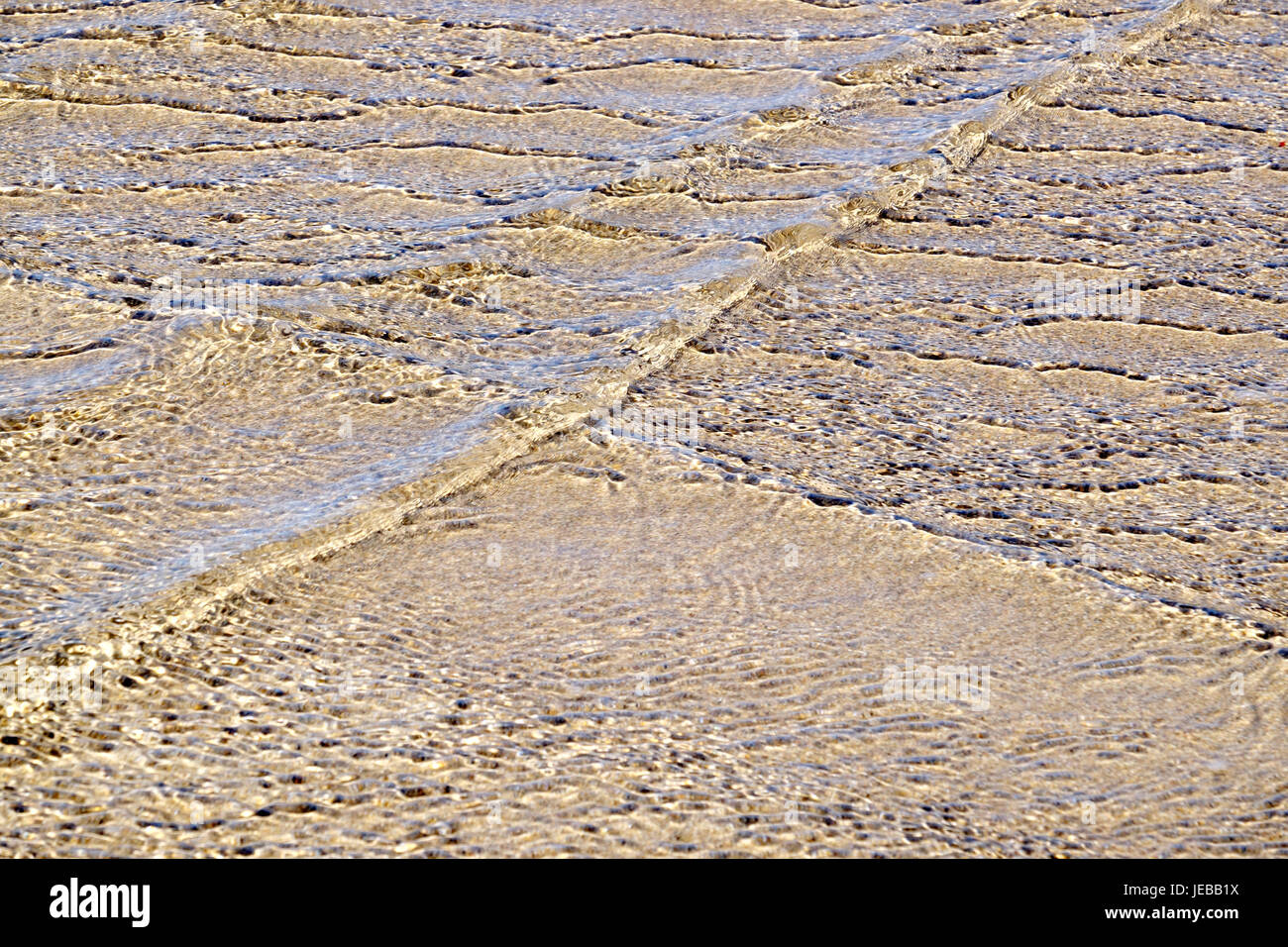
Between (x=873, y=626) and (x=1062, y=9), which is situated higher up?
(x=1062, y=9)

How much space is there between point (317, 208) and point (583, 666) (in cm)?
134

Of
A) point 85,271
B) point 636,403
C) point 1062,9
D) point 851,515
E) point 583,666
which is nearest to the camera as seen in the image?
point 583,666

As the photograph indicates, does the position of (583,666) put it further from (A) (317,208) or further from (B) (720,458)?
(A) (317,208)

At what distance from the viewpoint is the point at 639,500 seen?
1709mm

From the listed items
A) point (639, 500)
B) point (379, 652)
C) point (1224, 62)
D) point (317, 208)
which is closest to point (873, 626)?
point (639, 500)

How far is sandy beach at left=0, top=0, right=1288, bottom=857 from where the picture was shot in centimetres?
127

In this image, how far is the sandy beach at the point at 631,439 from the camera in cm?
127

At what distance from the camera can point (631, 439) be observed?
1828mm

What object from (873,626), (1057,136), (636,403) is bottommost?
(873,626)
